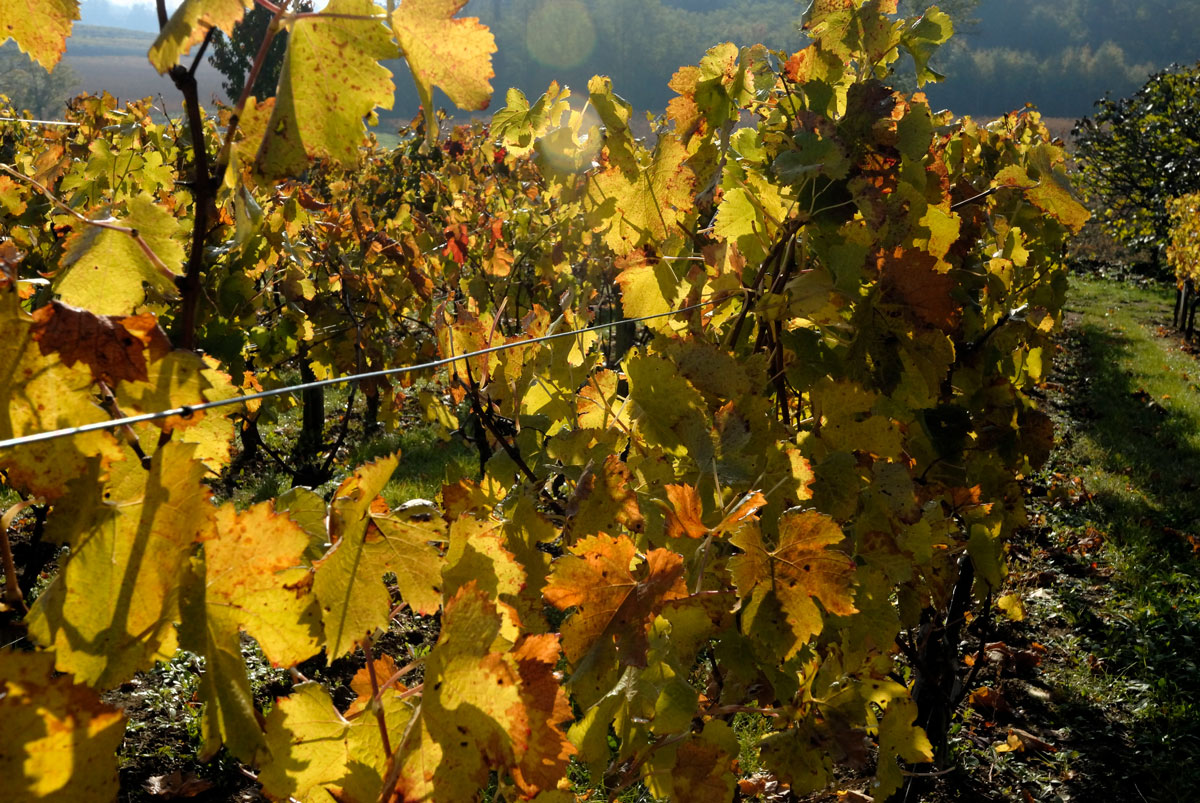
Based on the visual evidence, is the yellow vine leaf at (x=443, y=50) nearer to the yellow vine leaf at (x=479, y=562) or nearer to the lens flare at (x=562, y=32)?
the yellow vine leaf at (x=479, y=562)

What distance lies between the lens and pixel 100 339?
65cm

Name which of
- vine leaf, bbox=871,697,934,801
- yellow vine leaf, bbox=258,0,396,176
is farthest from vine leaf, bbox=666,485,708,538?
vine leaf, bbox=871,697,934,801

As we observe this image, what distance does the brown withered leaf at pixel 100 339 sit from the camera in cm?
64

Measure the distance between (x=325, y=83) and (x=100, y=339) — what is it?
0.28 metres

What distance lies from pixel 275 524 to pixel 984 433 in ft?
6.85

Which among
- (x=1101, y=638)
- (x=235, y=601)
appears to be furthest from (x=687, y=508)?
Result: (x=1101, y=638)

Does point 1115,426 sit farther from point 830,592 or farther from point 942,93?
point 942,93

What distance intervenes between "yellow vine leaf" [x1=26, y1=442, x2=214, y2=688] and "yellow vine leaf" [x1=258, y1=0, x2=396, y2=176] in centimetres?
26

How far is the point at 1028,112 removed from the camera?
123 inches

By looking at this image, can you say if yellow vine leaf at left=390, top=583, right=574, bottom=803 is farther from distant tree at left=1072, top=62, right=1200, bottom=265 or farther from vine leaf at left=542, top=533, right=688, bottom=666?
distant tree at left=1072, top=62, right=1200, bottom=265

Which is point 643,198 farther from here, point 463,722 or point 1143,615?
point 1143,615

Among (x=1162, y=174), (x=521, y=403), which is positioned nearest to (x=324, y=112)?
(x=521, y=403)

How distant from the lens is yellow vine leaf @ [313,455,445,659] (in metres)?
0.77

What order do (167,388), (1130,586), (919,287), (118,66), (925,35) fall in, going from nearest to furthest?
(167,388)
(919,287)
(925,35)
(1130,586)
(118,66)
